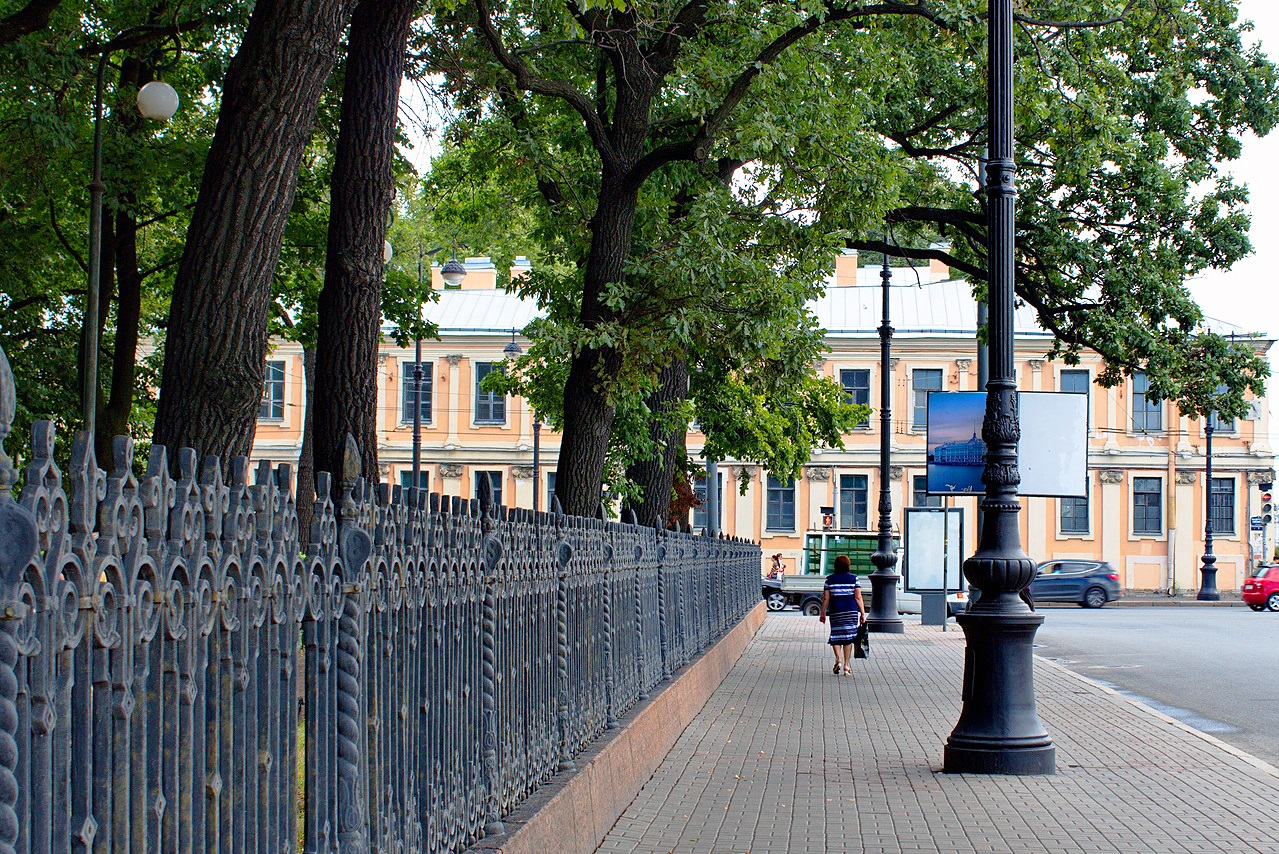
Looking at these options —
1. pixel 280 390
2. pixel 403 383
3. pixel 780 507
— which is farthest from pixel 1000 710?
pixel 280 390

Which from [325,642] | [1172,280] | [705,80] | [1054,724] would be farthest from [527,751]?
[1172,280]

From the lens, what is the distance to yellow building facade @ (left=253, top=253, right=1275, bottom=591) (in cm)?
5759

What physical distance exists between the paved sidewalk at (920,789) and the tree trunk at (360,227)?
3450 mm

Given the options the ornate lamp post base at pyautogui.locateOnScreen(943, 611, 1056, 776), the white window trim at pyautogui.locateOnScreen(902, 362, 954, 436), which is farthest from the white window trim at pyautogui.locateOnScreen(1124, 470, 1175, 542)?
the ornate lamp post base at pyautogui.locateOnScreen(943, 611, 1056, 776)

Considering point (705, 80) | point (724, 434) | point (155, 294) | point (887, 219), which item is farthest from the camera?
point (724, 434)

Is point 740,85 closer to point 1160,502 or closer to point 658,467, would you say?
point 658,467

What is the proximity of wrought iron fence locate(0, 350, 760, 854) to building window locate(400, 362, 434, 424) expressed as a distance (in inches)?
2122

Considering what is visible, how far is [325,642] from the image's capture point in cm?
395

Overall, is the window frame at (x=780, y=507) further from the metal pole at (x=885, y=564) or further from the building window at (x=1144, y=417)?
the metal pole at (x=885, y=564)

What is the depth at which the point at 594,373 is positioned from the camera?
51.6 feet

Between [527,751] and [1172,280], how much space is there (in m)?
17.5

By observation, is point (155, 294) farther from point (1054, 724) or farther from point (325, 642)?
point (325, 642)

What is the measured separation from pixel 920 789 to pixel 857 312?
53.2 m

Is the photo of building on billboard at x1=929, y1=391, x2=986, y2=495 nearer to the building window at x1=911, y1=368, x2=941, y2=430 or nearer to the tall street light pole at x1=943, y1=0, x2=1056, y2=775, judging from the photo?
the tall street light pole at x1=943, y1=0, x2=1056, y2=775
